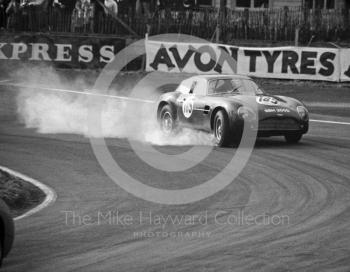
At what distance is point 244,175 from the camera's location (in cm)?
1250

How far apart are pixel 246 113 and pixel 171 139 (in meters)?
2.10

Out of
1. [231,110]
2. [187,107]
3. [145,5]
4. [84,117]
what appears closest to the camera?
[231,110]

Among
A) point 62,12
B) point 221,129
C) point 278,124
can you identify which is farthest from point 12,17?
point 278,124

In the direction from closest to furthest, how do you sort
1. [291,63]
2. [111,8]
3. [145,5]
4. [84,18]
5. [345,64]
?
[345,64], [291,63], [84,18], [111,8], [145,5]

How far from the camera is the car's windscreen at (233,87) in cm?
1576

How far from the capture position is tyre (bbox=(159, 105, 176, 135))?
54.4 ft

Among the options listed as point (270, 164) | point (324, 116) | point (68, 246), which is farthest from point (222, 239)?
point (324, 116)

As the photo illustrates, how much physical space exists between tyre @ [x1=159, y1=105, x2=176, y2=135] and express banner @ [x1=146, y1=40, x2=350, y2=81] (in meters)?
9.84

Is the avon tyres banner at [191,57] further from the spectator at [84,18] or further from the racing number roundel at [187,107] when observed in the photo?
the racing number roundel at [187,107]

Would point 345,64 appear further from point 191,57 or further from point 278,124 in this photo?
point 278,124

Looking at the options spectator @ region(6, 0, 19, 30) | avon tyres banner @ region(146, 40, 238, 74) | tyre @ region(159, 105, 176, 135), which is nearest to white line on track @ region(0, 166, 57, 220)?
tyre @ region(159, 105, 176, 135)

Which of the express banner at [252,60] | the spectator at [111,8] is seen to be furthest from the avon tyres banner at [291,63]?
the spectator at [111,8]

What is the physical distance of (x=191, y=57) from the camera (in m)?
27.4

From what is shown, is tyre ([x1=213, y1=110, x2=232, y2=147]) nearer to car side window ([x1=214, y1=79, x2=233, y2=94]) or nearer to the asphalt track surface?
the asphalt track surface
